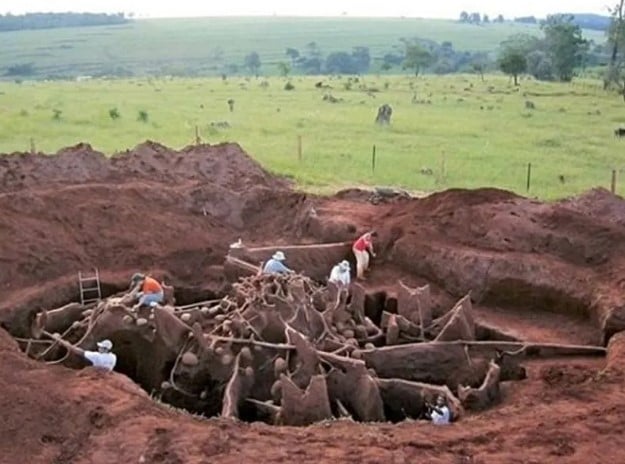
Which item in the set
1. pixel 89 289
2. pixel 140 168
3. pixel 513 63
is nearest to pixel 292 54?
pixel 513 63

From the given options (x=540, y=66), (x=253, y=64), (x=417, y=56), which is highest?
(x=417, y=56)

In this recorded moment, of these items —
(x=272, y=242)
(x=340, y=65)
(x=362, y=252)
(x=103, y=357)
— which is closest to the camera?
(x=103, y=357)

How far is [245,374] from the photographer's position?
603 inches

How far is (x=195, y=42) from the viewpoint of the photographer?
127812 mm

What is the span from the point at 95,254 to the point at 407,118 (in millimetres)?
24542

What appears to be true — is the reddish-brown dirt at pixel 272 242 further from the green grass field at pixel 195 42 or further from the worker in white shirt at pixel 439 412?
the green grass field at pixel 195 42

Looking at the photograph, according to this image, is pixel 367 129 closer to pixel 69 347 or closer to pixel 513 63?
pixel 69 347

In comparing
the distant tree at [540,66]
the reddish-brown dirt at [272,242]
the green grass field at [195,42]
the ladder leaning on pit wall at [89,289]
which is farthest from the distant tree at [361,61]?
the ladder leaning on pit wall at [89,289]

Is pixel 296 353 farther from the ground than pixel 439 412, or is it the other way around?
pixel 296 353

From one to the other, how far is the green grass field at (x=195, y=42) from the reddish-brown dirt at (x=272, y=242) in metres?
71.2

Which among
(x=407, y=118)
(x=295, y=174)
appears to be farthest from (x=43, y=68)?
(x=295, y=174)

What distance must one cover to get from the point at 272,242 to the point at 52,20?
140 metres

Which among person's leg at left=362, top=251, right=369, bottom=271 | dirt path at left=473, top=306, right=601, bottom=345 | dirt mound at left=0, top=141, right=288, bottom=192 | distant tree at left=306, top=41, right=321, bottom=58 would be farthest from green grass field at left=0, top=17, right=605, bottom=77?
dirt path at left=473, top=306, right=601, bottom=345

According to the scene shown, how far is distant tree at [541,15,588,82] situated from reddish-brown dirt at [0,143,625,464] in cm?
4342
